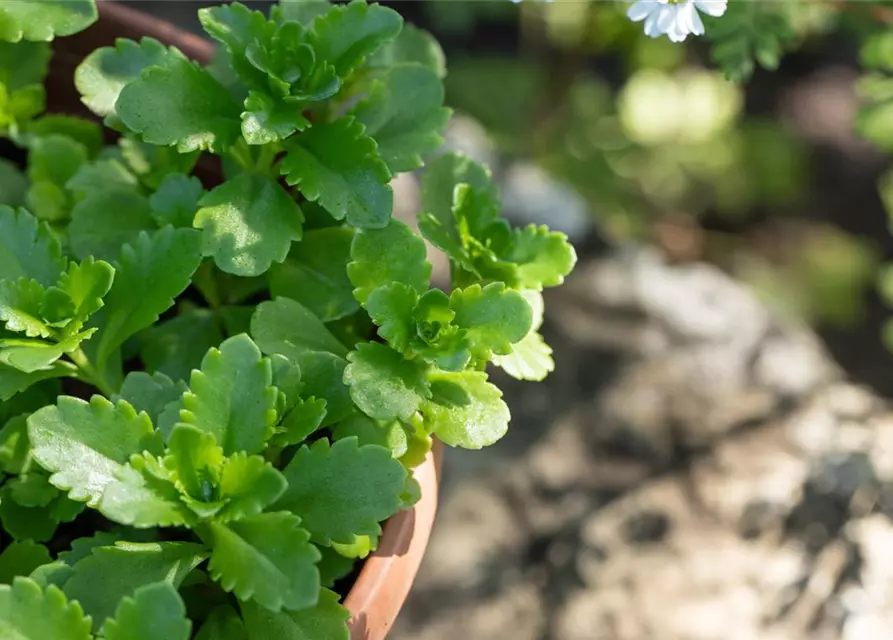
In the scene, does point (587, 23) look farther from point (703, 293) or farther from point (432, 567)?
point (432, 567)

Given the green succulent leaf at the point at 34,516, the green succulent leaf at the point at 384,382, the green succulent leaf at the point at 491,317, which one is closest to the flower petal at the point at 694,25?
the green succulent leaf at the point at 491,317

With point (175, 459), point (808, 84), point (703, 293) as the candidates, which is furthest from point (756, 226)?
point (175, 459)

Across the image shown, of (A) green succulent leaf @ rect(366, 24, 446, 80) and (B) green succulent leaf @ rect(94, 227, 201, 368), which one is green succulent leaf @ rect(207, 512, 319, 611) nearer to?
(B) green succulent leaf @ rect(94, 227, 201, 368)

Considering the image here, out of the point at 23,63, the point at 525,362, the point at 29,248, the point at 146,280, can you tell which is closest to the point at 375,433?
the point at 525,362

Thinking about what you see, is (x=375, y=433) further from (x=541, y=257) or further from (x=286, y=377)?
(x=541, y=257)

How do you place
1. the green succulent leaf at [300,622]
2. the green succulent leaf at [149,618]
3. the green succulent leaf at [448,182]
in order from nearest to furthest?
the green succulent leaf at [149,618], the green succulent leaf at [300,622], the green succulent leaf at [448,182]

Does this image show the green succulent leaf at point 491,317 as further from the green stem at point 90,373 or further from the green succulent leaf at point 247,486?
the green stem at point 90,373
